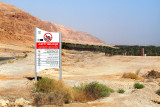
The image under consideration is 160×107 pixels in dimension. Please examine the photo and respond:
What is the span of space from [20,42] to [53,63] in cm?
7607

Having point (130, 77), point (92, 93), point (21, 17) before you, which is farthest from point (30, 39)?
point (92, 93)

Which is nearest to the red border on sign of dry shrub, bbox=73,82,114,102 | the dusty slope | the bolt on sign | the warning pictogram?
the bolt on sign

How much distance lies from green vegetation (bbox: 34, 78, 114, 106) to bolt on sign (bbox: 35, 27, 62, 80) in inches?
74.4

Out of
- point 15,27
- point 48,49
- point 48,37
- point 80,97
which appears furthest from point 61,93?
point 15,27

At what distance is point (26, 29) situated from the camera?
10244 centimetres

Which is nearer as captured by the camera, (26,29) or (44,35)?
(44,35)

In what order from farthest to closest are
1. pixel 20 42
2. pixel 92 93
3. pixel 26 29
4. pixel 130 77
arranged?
1. pixel 26 29
2. pixel 20 42
3. pixel 130 77
4. pixel 92 93

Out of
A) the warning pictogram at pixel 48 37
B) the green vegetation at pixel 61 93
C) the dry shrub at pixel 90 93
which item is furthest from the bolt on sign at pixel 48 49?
the dry shrub at pixel 90 93

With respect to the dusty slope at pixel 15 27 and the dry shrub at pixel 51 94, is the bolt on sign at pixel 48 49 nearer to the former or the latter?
the dry shrub at pixel 51 94

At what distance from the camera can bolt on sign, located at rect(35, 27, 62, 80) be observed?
13523mm

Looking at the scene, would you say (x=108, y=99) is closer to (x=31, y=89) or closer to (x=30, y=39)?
(x=31, y=89)

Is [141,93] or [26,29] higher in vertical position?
[26,29]

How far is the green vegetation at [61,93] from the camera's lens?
943 cm

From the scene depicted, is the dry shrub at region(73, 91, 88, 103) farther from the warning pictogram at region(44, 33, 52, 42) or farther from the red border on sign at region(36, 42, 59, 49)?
the warning pictogram at region(44, 33, 52, 42)
